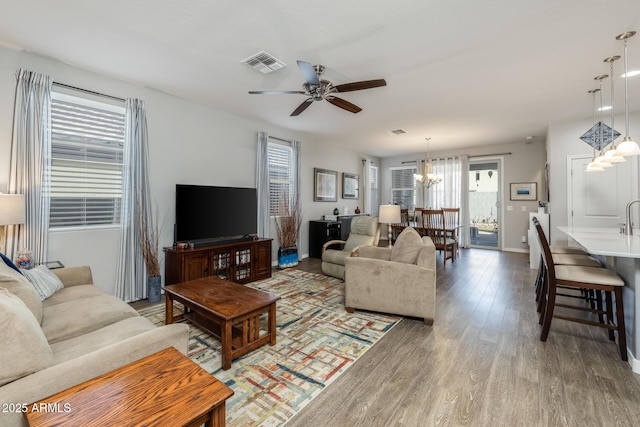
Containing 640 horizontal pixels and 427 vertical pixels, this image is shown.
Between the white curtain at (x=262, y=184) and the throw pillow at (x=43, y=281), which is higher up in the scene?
the white curtain at (x=262, y=184)

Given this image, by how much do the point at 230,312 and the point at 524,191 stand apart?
7403 mm

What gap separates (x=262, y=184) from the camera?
5027 millimetres

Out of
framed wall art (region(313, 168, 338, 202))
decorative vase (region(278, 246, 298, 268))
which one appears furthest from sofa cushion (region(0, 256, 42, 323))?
framed wall art (region(313, 168, 338, 202))

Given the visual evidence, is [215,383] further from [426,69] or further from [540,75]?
[540,75]

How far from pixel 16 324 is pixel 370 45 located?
3016 mm

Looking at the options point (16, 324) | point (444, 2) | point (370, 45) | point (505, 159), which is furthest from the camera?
point (505, 159)

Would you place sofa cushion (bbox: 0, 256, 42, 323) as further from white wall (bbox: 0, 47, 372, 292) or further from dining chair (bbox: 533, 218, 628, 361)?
dining chair (bbox: 533, 218, 628, 361)

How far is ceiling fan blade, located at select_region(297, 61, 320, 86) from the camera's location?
235 centimetres

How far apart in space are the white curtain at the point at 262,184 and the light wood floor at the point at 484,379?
3.02m

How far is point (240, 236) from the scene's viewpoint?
4488mm

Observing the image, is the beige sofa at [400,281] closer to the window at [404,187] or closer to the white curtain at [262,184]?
the white curtain at [262,184]

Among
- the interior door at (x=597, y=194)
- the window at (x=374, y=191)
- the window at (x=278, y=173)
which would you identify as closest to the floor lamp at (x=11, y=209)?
the window at (x=278, y=173)

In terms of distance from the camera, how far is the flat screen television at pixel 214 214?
3.75m

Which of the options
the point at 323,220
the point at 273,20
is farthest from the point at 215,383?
the point at 323,220
